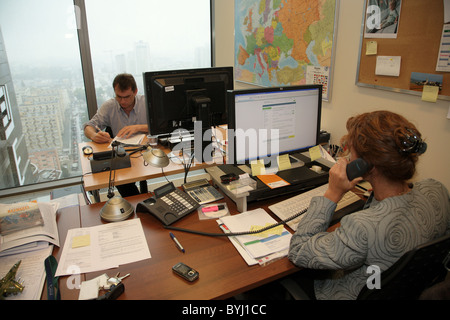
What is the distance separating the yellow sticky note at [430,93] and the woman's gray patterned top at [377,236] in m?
0.80

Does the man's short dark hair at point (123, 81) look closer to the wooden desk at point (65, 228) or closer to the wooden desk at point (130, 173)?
the wooden desk at point (130, 173)

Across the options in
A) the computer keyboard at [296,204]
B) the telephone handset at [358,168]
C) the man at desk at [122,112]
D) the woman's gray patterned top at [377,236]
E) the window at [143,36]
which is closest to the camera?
the woman's gray patterned top at [377,236]

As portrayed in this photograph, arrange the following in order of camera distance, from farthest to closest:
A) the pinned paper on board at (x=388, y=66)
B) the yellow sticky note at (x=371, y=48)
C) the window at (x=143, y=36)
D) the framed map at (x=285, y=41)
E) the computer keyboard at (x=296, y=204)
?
the window at (x=143, y=36) → the framed map at (x=285, y=41) → the yellow sticky note at (x=371, y=48) → the pinned paper on board at (x=388, y=66) → the computer keyboard at (x=296, y=204)

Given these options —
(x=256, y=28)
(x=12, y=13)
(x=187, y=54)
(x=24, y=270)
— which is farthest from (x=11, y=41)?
(x=24, y=270)

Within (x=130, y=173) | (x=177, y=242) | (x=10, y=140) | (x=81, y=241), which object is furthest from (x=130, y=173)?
(x=10, y=140)

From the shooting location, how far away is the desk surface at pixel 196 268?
99cm

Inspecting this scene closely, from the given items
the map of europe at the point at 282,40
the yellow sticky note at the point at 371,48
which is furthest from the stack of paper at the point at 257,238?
the map of europe at the point at 282,40

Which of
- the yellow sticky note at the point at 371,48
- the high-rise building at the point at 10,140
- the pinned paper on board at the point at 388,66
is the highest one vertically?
the yellow sticky note at the point at 371,48

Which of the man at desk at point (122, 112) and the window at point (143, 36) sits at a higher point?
the window at point (143, 36)

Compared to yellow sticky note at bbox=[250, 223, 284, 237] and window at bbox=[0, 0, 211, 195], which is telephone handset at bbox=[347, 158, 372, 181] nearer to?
yellow sticky note at bbox=[250, 223, 284, 237]

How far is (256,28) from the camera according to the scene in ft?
9.70

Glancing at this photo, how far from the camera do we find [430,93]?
1.62 metres

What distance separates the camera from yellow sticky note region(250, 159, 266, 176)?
1482 millimetres

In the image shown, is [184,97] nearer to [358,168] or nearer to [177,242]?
[177,242]
